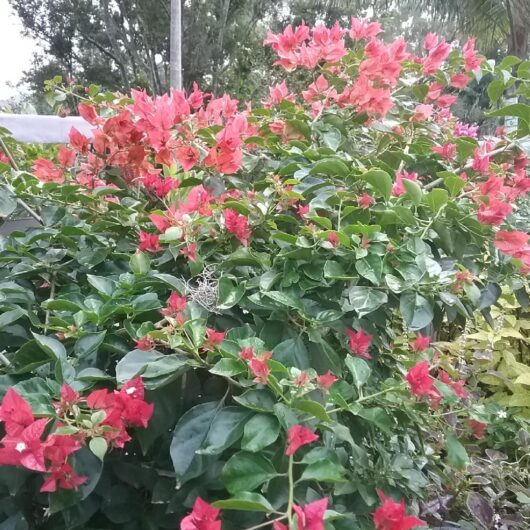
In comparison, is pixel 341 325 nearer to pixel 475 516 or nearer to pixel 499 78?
pixel 499 78

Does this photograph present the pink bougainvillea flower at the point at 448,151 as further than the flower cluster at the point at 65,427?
Yes

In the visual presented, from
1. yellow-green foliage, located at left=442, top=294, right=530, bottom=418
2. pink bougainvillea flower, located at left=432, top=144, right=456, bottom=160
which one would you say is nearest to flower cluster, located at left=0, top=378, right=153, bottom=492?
pink bougainvillea flower, located at left=432, top=144, right=456, bottom=160

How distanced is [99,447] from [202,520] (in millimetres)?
118

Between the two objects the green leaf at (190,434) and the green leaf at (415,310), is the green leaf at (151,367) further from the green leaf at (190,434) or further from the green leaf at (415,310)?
the green leaf at (415,310)

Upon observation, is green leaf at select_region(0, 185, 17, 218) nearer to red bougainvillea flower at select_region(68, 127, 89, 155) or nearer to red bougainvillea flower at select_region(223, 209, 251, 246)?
red bougainvillea flower at select_region(68, 127, 89, 155)

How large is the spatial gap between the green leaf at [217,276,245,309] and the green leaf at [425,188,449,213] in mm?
287

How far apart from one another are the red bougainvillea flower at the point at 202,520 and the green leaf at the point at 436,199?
495mm

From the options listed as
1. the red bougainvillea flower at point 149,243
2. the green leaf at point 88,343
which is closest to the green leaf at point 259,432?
the green leaf at point 88,343

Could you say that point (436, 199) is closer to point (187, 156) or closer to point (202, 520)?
point (187, 156)

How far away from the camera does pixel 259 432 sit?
1.81 feet

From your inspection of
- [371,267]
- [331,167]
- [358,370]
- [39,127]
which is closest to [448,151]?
[331,167]

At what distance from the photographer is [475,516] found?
127 centimetres

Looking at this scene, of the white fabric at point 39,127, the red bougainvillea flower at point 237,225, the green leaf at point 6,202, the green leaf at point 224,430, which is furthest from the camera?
the white fabric at point 39,127

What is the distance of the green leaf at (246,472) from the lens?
1.72 feet
